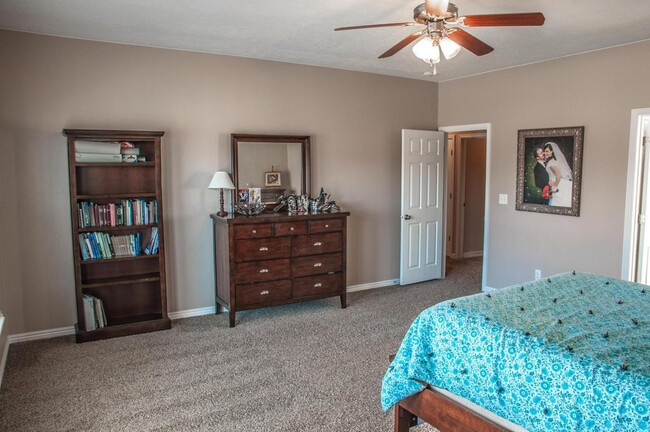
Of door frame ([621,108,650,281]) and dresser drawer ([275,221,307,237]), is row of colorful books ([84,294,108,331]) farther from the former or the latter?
door frame ([621,108,650,281])

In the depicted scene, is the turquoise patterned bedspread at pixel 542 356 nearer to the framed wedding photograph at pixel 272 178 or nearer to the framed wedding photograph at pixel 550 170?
the framed wedding photograph at pixel 550 170

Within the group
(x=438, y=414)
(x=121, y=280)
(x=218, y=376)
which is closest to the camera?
(x=438, y=414)

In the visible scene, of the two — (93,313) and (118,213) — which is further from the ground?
(118,213)

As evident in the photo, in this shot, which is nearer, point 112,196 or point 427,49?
point 427,49

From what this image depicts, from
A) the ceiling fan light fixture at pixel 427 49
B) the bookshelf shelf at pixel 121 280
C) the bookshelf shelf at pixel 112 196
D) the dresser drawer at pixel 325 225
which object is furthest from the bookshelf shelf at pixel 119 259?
the ceiling fan light fixture at pixel 427 49

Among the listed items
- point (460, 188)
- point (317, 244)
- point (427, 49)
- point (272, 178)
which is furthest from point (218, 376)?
point (460, 188)

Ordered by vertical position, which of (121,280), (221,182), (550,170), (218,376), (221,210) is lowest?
(218,376)

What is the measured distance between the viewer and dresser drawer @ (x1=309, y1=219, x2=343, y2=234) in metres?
4.77

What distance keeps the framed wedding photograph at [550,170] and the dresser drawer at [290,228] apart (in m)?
2.42

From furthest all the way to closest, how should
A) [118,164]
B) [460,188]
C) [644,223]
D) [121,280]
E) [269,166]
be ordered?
[460,188] → [269,166] → [644,223] → [121,280] → [118,164]

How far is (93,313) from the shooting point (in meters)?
4.13

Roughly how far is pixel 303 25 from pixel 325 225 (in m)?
1.95

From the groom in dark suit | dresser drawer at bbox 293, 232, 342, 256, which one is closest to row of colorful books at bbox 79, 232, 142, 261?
dresser drawer at bbox 293, 232, 342, 256

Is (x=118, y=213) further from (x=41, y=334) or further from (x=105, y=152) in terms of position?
(x=41, y=334)
